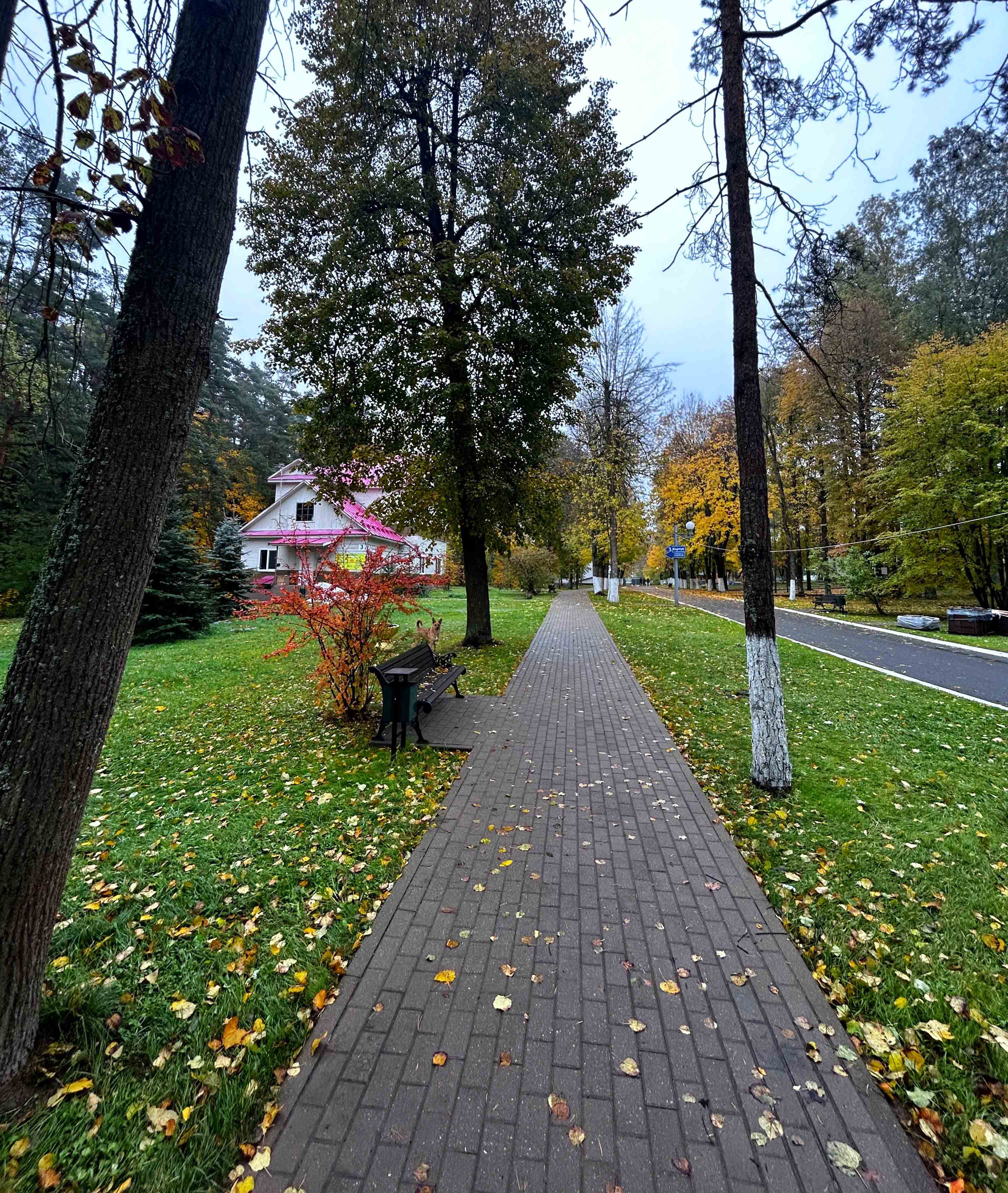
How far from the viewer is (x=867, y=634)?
13.8 m

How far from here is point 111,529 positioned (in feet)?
6.09

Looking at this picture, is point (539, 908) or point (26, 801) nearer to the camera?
point (26, 801)

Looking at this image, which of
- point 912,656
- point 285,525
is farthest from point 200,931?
point 285,525

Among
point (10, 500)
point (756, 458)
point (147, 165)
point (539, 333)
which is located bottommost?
point (756, 458)

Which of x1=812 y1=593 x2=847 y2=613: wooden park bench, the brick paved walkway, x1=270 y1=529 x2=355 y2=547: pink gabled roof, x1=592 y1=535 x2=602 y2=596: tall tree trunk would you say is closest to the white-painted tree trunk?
the brick paved walkway

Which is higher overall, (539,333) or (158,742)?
(539,333)

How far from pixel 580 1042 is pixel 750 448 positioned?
4417 millimetres

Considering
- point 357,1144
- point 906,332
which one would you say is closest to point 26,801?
point 357,1144

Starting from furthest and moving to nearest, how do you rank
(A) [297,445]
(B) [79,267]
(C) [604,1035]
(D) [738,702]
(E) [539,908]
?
(A) [297,445]
(D) [738,702]
(E) [539,908]
(B) [79,267]
(C) [604,1035]

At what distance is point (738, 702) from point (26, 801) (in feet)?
25.3

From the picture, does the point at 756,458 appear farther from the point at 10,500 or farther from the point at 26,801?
the point at 10,500

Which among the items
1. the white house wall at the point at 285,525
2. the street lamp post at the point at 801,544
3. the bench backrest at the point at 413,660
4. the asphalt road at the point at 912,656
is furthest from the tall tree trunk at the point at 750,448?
the street lamp post at the point at 801,544

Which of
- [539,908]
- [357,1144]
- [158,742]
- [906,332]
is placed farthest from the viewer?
[906,332]

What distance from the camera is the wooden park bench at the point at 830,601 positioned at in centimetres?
1948
